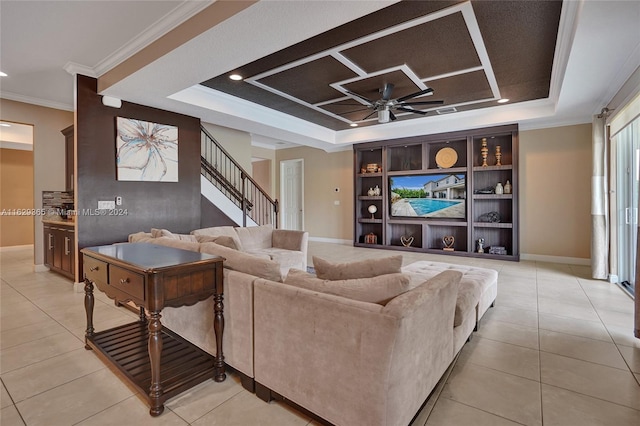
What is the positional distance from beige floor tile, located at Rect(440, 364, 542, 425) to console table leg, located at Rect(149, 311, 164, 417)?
164cm

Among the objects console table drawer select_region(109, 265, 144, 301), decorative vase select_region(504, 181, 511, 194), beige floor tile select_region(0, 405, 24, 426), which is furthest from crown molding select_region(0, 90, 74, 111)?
decorative vase select_region(504, 181, 511, 194)

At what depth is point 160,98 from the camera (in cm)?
438

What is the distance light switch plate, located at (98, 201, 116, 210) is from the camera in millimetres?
4339

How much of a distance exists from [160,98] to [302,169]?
5.31m

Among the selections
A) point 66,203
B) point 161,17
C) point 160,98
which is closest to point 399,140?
point 160,98

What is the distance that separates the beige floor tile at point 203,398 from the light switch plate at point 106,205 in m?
3.46

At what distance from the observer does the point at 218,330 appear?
Answer: 2035 mm

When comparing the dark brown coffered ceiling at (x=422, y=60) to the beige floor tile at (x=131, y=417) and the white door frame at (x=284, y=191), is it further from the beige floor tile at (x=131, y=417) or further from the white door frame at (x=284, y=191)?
the white door frame at (x=284, y=191)

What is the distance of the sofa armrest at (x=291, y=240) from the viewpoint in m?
5.12

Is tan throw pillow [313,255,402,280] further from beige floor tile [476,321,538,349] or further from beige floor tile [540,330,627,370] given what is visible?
beige floor tile [540,330,627,370]

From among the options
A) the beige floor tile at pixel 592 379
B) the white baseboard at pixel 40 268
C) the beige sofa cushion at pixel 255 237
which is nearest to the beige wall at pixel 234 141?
the beige sofa cushion at pixel 255 237

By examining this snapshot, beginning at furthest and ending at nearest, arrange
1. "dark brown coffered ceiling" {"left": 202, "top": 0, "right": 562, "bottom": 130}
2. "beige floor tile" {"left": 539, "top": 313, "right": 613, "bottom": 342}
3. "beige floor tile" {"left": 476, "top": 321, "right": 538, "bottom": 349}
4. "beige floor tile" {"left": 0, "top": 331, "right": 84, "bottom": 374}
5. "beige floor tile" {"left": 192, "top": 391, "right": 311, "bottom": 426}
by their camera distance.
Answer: "dark brown coffered ceiling" {"left": 202, "top": 0, "right": 562, "bottom": 130} < "beige floor tile" {"left": 539, "top": 313, "right": 613, "bottom": 342} < "beige floor tile" {"left": 476, "top": 321, "right": 538, "bottom": 349} < "beige floor tile" {"left": 0, "top": 331, "right": 84, "bottom": 374} < "beige floor tile" {"left": 192, "top": 391, "right": 311, "bottom": 426}

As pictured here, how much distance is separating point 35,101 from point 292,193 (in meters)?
6.07

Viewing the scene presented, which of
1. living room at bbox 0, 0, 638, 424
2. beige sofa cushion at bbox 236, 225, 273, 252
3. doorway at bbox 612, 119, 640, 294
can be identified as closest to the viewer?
doorway at bbox 612, 119, 640, 294
